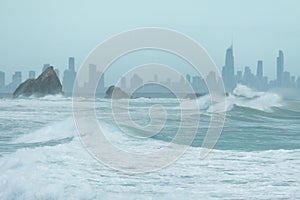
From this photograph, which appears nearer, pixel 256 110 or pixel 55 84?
pixel 256 110

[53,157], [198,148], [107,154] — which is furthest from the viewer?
[198,148]

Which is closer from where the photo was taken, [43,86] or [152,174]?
[152,174]

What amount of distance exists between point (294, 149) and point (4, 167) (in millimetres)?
7175

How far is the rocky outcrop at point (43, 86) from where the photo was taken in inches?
2645

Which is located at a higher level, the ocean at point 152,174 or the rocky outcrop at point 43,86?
the rocky outcrop at point 43,86

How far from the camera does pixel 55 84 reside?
6869cm

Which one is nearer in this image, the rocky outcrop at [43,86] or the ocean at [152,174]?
the ocean at [152,174]

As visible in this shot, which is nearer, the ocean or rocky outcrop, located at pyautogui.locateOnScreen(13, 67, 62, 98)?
the ocean

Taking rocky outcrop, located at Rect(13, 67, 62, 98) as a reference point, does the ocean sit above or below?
below

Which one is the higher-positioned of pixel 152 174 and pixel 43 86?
pixel 43 86

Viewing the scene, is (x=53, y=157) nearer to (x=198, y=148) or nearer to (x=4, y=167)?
(x=4, y=167)

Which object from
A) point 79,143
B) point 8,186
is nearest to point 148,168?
point 8,186

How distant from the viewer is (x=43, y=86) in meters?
67.7

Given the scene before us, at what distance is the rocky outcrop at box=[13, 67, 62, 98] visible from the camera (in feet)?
220
